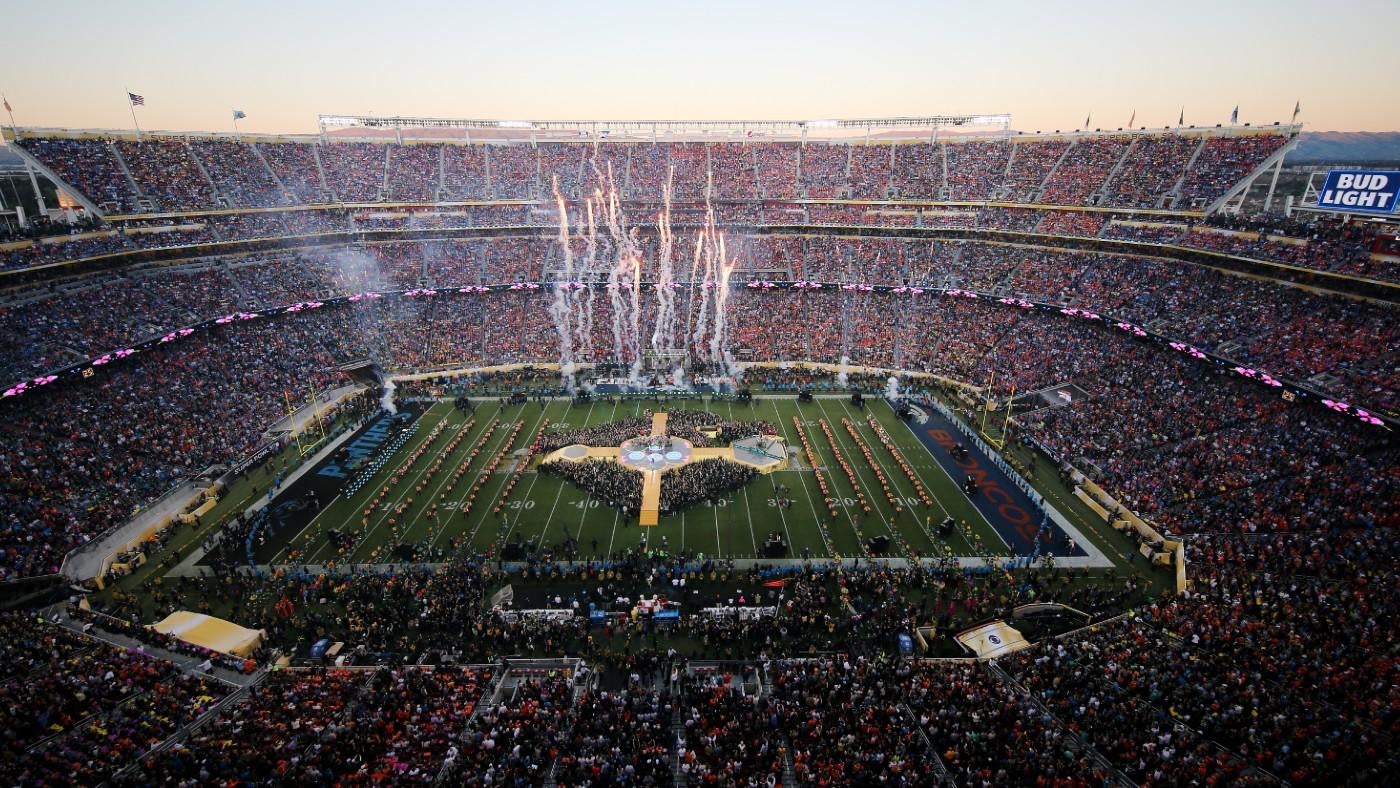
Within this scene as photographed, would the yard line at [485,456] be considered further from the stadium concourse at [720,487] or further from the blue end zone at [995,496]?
the blue end zone at [995,496]

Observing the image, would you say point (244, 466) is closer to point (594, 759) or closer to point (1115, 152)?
point (594, 759)

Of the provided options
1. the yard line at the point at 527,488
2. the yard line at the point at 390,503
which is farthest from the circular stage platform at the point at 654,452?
the yard line at the point at 390,503

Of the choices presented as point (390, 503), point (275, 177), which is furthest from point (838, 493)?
point (275, 177)

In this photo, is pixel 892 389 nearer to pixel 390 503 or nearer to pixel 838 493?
pixel 838 493

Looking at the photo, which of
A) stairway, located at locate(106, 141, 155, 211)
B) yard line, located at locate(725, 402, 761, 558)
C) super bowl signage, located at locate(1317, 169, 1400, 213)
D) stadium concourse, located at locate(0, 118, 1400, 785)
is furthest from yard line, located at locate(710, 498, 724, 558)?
stairway, located at locate(106, 141, 155, 211)

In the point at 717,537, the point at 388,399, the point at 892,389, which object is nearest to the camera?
the point at 717,537
